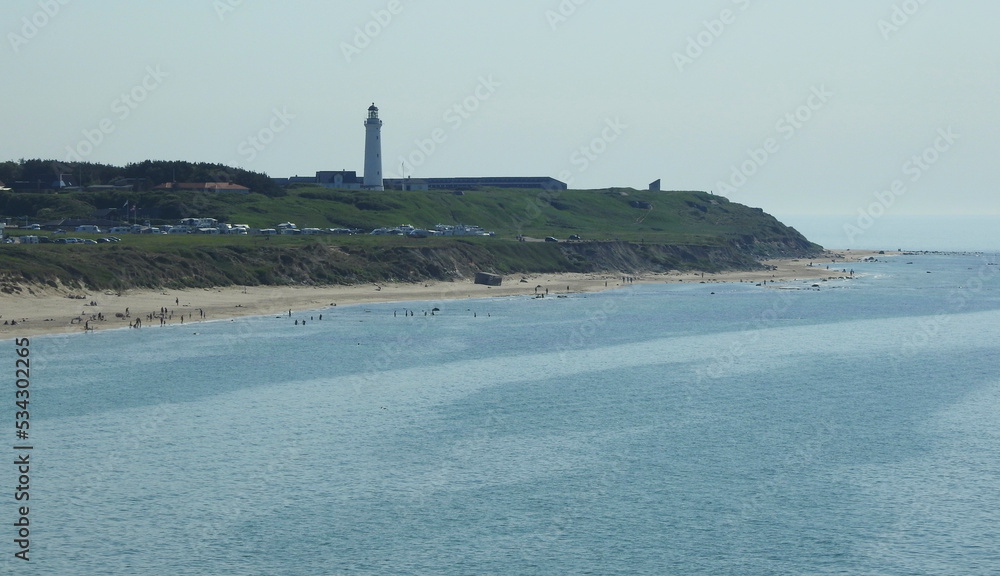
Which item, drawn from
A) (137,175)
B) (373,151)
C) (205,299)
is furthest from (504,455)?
(373,151)

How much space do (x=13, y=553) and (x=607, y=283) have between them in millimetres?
104570

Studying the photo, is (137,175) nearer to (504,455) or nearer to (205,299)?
(205,299)

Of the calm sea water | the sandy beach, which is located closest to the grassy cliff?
the sandy beach

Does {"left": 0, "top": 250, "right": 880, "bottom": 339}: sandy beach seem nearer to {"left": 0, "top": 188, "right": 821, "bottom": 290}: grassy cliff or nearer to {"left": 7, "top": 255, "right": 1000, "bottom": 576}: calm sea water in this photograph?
{"left": 0, "top": 188, "right": 821, "bottom": 290}: grassy cliff

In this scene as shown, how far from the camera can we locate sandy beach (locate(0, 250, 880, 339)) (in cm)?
7456

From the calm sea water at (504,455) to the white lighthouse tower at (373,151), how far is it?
4221 inches

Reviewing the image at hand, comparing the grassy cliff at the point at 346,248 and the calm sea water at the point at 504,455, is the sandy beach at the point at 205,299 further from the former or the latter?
the calm sea water at the point at 504,455

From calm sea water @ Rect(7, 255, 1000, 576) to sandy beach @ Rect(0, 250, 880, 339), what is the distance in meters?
3.72

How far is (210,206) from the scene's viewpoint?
14262 centimetres

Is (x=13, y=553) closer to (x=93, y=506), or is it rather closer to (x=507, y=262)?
(x=93, y=506)

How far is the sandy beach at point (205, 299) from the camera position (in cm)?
7456

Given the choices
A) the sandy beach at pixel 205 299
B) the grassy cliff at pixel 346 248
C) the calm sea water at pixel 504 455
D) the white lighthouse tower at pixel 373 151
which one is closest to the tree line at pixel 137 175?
the grassy cliff at pixel 346 248

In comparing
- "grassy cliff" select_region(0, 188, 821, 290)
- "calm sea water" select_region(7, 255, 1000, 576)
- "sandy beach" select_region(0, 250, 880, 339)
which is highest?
"grassy cliff" select_region(0, 188, 821, 290)

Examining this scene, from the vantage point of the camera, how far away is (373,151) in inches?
7313
